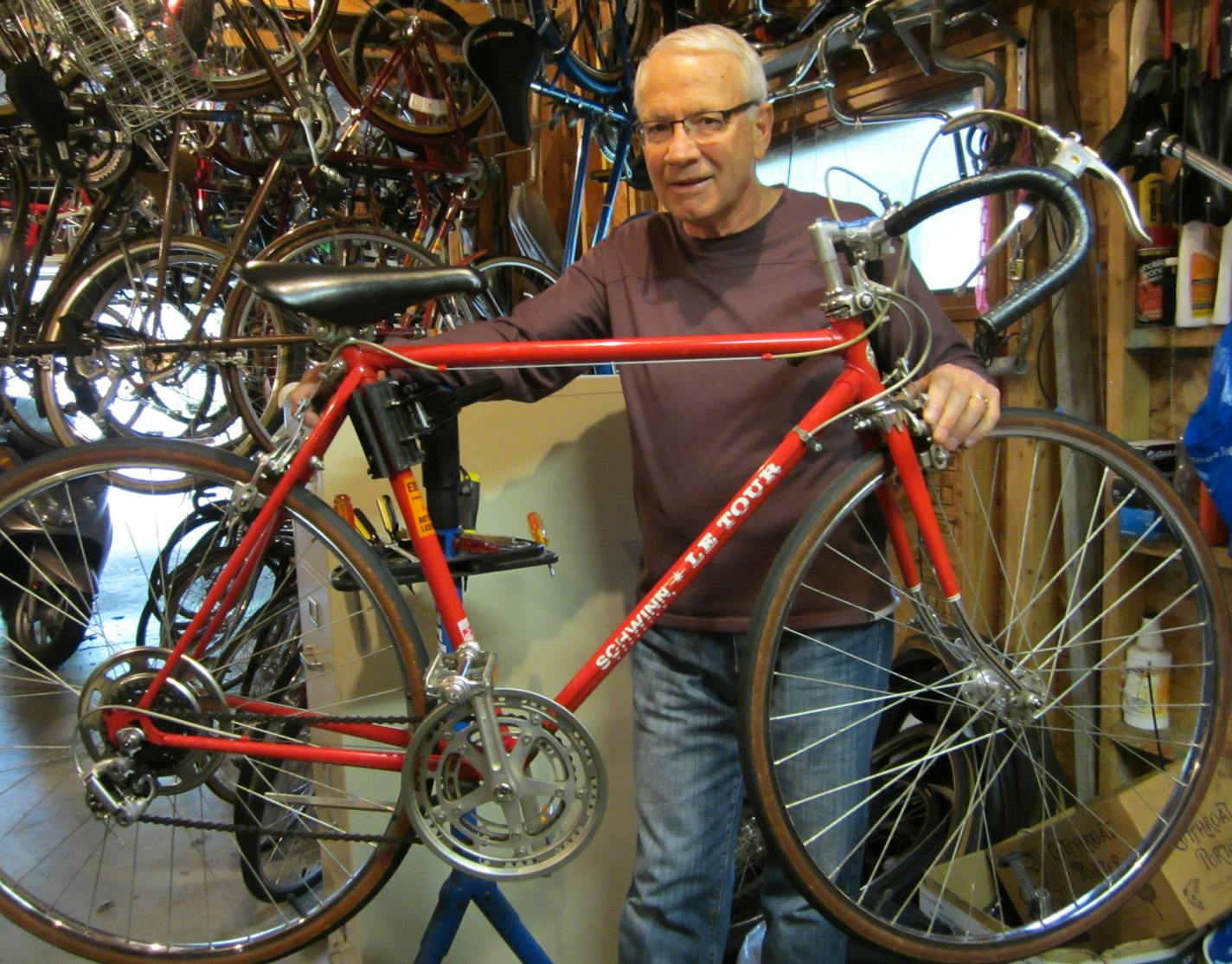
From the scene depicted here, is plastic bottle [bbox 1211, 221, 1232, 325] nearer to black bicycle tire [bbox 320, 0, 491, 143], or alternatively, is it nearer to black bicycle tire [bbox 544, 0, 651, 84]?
black bicycle tire [bbox 544, 0, 651, 84]

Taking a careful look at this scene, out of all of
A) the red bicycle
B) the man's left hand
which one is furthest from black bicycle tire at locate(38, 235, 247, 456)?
the man's left hand

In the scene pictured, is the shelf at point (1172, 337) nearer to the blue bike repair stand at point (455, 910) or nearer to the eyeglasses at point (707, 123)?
the eyeglasses at point (707, 123)

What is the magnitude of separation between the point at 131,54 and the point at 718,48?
1.58 metres

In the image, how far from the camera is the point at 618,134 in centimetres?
233

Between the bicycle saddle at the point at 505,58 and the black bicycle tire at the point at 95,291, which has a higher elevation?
the bicycle saddle at the point at 505,58

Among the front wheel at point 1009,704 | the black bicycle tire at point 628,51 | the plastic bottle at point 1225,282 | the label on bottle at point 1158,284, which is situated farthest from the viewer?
the black bicycle tire at point 628,51

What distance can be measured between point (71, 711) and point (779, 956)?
2.79m

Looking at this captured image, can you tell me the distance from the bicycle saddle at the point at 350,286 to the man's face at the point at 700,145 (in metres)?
0.31

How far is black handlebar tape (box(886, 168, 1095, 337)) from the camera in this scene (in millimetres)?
1017

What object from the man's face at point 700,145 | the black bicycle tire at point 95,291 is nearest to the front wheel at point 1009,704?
the man's face at point 700,145

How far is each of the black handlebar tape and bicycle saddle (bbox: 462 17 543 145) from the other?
1239 mm

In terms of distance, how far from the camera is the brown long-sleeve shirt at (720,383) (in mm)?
1213

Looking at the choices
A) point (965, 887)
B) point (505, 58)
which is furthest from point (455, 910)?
point (505, 58)

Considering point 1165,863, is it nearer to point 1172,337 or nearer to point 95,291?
point 1172,337
